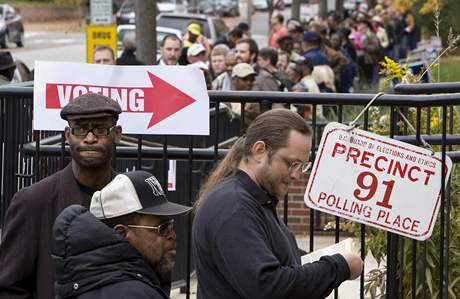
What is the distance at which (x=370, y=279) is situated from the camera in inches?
244

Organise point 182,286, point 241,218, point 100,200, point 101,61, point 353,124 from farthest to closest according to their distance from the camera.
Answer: point 101,61
point 182,286
point 353,124
point 241,218
point 100,200

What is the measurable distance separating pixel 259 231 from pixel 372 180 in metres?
1.07

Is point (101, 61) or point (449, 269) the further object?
point (101, 61)

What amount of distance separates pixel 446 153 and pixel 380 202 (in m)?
0.73

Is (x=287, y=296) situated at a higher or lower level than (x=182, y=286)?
higher

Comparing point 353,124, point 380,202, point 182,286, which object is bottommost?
point 182,286

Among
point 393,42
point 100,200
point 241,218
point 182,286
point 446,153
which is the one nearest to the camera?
point 100,200

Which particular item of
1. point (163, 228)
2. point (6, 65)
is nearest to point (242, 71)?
point (6, 65)

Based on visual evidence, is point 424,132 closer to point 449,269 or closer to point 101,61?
point 449,269

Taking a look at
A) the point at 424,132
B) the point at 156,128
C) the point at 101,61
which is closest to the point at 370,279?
the point at 424,132

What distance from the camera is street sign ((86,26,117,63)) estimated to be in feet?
49.3

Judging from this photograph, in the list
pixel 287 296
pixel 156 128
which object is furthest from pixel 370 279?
pixel 287 296

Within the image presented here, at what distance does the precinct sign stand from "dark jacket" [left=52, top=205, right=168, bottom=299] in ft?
5.22

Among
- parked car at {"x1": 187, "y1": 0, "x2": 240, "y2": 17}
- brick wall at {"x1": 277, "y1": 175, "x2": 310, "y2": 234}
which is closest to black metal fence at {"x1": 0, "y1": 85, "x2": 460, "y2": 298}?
brick wall at {"x1": 277, "y1": 175, "x2": 310, "y2": 234}
